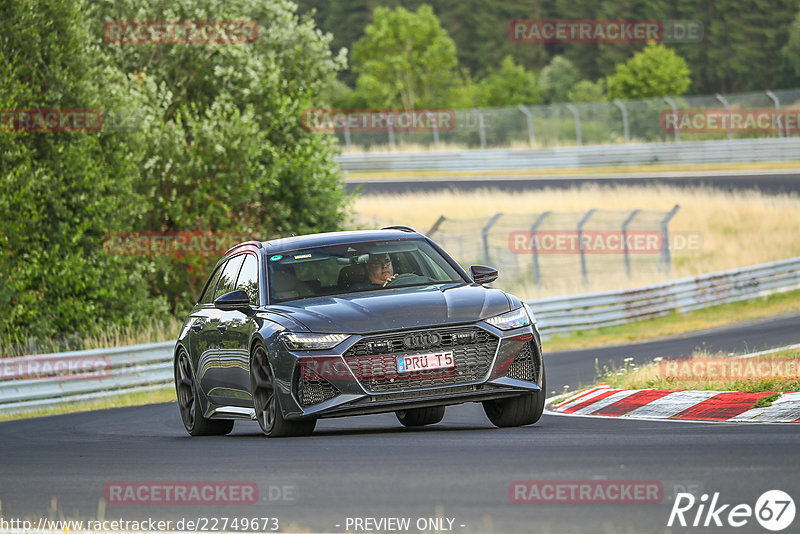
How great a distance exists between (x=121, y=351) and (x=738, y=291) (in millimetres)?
14934

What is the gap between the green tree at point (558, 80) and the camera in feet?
268

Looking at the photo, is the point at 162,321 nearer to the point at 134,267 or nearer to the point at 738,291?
the point at 134,267

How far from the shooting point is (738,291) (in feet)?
95.8

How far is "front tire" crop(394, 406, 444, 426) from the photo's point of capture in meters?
11.8

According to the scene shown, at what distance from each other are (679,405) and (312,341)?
3295 millimetres

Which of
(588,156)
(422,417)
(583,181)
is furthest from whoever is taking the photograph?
(588,156)

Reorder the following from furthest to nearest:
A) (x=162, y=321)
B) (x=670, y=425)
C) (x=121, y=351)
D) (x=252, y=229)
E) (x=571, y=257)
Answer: (x=571, y=257) < (x=252, y=229) < (x=162, y=321) < (x=121, y=351) < (x=670, y=425)

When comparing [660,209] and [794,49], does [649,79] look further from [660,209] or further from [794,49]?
[660,209]

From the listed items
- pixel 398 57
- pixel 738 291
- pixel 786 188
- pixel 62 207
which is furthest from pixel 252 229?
pixel 398 57

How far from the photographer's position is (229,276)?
1188cm

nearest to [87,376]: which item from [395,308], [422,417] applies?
[422,417]

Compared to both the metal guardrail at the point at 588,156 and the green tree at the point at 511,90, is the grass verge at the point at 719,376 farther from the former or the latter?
the green tree at the point at 511,90

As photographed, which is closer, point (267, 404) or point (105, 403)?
point (267, 404)

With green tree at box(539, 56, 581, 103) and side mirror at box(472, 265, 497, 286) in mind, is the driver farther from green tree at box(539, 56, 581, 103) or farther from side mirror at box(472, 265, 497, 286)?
green tree at box(539, 56, 581, 103)
